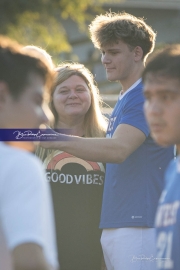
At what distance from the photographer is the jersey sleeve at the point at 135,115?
3.01 m

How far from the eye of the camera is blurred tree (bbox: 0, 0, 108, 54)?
33.3 ft

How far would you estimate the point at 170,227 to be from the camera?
1.82m

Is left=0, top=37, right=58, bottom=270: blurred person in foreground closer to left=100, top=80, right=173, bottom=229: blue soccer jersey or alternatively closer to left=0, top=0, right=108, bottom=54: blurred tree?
left=100, top=80, right=173, bottom=229: blue soccer jersey

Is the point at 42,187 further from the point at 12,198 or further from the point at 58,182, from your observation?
the point at 58,182

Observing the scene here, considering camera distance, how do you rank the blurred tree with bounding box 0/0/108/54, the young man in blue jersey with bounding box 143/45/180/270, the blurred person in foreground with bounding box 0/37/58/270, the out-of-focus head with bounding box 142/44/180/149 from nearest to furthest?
the blurred person in foreground with bounding box 0/37/58/270
the young man in blue jersey with bounding box 143/45/180/270
the out-of-focus head with bounding box 142/44/180/149
the blurred tree with bounding box 0/0/108/54

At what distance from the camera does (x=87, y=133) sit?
11.1 ft

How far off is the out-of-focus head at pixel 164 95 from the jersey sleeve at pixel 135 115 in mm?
935

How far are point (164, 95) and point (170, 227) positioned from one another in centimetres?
35

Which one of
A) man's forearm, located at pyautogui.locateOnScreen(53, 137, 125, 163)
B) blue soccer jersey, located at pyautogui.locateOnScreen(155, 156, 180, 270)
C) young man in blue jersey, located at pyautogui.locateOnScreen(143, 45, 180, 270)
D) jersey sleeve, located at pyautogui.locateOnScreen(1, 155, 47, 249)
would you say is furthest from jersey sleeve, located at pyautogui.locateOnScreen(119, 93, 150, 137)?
jersey sleeve, located at pyautogui.locateOnScreen(1, 155, 47, 249)

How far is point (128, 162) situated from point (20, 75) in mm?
1342

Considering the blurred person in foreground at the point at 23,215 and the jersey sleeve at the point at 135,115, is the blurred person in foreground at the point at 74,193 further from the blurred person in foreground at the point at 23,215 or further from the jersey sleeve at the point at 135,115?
the blurred person in foreground at the point at 23,215

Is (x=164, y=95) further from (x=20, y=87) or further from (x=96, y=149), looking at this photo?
(x=96, y=149)

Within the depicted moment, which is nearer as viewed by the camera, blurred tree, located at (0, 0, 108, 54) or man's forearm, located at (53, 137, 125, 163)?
man's forearm, located at (53, 137, 125, 163)

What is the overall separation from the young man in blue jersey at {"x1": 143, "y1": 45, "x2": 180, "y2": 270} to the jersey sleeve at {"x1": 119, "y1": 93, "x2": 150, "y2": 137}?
92cm
